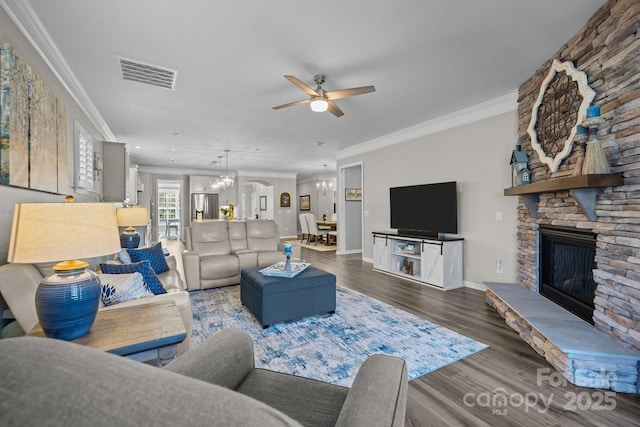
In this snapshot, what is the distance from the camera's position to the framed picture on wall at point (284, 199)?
11.1m

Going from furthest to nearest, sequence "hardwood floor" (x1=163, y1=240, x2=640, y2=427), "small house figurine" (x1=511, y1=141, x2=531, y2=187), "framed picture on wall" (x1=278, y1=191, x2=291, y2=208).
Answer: "framed picture on wall" (x1=278, y1=191, x2=291, y2=208)
"small house figurine" (x1=511, y1=141, x2=531, y2=187)
"hardwood floor" (x1=163, y1=240, x2=640, y2=427)

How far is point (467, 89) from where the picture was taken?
350 centimetres

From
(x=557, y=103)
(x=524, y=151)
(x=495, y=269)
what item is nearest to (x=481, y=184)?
(x=524, y=151)

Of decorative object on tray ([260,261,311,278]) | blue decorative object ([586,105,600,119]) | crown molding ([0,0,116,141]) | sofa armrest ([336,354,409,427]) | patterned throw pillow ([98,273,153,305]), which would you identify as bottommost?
decorative object on tray ([260,261,311,278])

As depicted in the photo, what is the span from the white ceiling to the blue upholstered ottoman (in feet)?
7.18

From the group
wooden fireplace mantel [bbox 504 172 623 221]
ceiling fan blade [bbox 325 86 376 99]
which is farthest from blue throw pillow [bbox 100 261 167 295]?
wooden fireplace mantel [bbox 504 172 623 221]

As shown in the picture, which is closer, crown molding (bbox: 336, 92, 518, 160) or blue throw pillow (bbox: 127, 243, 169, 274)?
blue throw pillow (bbox: 127, 243, 169, 274)

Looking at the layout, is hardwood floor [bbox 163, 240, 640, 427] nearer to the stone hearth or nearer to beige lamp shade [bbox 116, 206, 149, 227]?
the stone hearth

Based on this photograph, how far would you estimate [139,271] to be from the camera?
228cm

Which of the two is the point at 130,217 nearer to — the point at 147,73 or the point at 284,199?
the point at 147,73

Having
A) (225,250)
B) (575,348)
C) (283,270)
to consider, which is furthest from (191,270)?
(575,348)

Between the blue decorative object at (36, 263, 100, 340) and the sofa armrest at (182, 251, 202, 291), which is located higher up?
the blue decorative object at (36, 263, 100, 340)

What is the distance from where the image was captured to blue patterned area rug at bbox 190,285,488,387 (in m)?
2.19

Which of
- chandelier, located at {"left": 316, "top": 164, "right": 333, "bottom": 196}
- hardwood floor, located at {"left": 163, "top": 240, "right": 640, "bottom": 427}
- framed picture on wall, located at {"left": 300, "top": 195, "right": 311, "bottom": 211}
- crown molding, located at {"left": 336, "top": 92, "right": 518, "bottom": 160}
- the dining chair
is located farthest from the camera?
framed picture on wall, located at {"left": 300, "top": 195, "right": 311, "bottom": 211}
